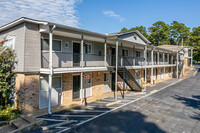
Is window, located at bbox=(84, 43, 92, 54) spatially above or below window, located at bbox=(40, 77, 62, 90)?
above

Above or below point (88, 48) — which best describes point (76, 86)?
below

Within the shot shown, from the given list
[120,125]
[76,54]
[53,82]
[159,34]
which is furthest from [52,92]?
[159,34]

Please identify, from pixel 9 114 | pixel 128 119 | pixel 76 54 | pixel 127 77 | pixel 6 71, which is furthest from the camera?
pixel 127 77

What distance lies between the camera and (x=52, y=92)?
1048 cm

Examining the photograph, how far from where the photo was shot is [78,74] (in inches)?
492

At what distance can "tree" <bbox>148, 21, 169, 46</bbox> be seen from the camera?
5585cm

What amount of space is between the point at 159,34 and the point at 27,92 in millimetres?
57656

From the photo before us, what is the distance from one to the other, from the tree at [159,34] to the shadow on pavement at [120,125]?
176 ft

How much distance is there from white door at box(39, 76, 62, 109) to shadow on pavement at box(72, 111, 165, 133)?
410cm

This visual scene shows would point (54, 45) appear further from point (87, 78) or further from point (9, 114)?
point (9, 114)

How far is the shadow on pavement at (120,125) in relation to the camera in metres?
6.86

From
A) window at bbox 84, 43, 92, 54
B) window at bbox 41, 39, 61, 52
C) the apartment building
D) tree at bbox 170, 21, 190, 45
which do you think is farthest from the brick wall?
tree at bbox 170, 21, 190, 45

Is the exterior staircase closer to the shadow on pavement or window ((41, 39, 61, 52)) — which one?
the shadow on pavement

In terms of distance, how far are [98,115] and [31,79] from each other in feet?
16.4
